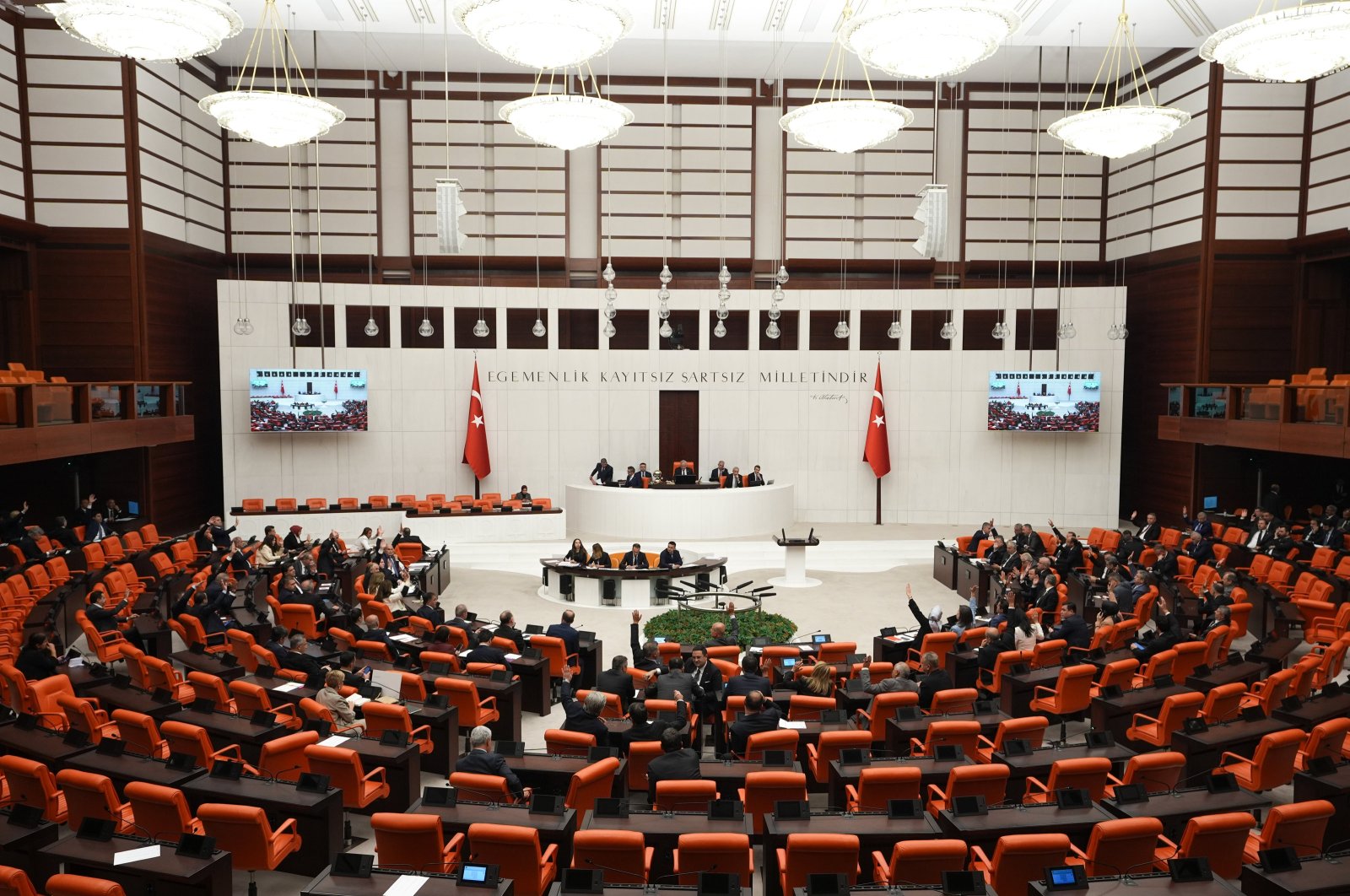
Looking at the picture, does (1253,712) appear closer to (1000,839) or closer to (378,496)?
(1000,839)

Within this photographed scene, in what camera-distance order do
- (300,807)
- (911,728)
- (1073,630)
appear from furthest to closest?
1. (1073,630)
2. (911,728)
3. (300,807)

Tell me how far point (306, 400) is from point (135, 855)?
1598cm

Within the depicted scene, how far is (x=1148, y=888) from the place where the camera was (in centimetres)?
466

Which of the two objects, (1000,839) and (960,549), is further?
(960,549)

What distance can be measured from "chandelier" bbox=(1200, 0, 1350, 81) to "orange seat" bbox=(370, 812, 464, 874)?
8.46 metres

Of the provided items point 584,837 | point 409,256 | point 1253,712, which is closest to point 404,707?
point 584,837

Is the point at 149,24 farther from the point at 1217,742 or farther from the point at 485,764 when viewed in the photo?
the point at 1217,742

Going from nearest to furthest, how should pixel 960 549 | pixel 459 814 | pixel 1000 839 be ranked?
1. pixel 1000 839
2. pixel 459 814
3. pixel 960 549

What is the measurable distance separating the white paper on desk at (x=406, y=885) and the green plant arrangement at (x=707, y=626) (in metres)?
6.82

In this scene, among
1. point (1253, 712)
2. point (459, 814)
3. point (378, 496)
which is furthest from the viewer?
point (378, 496)

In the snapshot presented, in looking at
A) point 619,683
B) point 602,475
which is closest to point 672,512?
point 602,475

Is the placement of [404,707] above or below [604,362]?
below

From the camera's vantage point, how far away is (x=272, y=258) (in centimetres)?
2134

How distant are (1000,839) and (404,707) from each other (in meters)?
4.91
